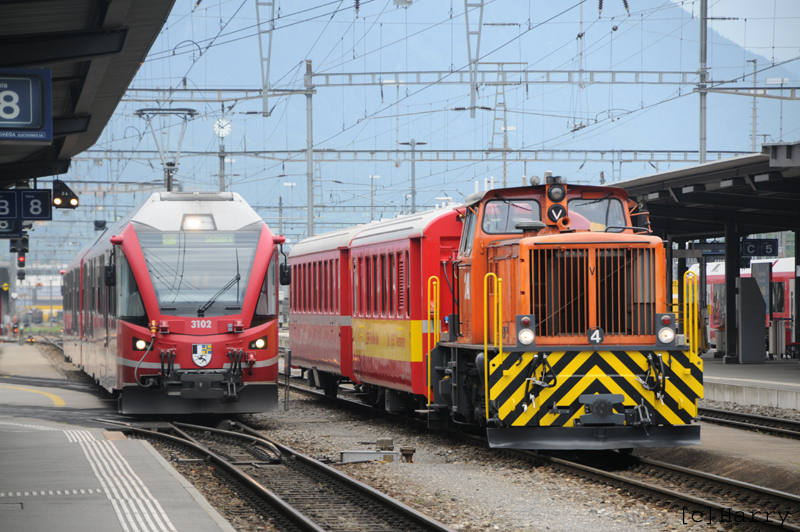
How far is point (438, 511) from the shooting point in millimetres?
9555

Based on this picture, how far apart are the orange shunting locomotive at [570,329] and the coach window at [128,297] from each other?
5250 mm

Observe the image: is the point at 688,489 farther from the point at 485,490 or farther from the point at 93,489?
the point at 93,489

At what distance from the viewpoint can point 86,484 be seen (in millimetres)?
10078

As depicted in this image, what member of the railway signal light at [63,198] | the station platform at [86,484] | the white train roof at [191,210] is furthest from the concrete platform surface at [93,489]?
the railway signal light at [63,198]

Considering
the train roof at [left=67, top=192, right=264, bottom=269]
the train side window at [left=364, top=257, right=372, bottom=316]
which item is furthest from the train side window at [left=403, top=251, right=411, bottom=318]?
the train roof at [left=67, top=192, right=264, bottom=269]

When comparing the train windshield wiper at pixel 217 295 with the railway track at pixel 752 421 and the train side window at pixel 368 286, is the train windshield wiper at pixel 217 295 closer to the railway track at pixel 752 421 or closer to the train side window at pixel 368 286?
the train side window at pixel 368 286

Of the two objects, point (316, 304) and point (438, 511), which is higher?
point (316, 304)

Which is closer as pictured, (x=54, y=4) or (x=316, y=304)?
(x=54, y=4)

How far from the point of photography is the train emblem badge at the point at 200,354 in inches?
611

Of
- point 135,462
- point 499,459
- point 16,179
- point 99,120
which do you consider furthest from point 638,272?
point 16,179

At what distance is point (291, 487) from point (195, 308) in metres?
5.24

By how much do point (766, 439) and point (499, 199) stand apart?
217 inches

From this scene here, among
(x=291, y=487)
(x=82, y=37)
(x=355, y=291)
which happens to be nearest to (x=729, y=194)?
(x=355, y=291)

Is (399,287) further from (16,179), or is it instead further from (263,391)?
(16,179)
